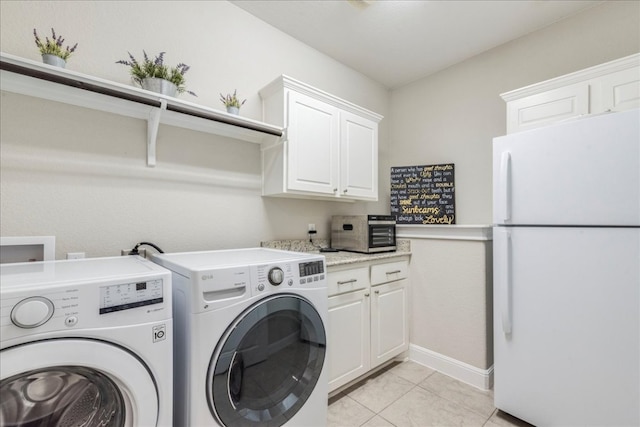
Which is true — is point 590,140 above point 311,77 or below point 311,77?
below

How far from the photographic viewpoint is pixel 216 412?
1018mm

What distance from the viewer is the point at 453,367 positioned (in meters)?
2.08

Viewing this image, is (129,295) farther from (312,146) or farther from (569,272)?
(569,272)

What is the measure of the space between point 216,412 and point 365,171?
1956 mm

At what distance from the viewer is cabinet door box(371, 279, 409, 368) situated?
79.1 inches

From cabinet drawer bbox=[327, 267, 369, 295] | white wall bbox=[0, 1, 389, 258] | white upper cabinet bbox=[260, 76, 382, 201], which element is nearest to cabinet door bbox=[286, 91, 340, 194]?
white upper cabinet bbox=[260, 76, 382, 201]

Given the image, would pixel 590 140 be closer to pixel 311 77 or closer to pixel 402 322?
pixel 402 322

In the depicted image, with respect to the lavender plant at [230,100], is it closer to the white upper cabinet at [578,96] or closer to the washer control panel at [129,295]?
the washer control panel at [129,295]

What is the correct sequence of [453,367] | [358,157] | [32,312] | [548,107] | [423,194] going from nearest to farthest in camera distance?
1. [32,312]
2. [548,107]
3. [453,367]
4. [358,157]
5. [423,194]

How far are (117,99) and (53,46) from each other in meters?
0.29

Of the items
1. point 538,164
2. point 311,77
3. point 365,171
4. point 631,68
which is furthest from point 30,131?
point 631,68

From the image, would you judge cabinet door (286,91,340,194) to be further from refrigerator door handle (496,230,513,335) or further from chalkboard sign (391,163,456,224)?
refrigerator door handle (496,230,513,335)

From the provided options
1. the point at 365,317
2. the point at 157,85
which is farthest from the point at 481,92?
the point at 157,85

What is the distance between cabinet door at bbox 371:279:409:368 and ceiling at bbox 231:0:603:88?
2034mm
